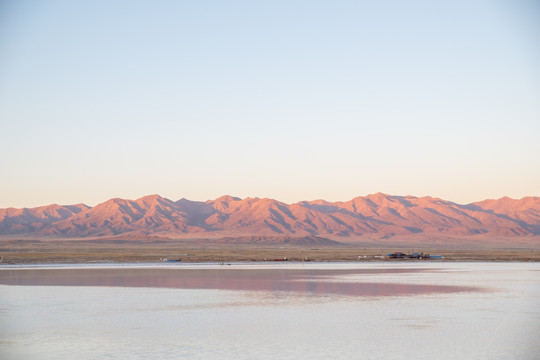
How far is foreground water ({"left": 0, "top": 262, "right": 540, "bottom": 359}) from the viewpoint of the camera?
22484 millimetres

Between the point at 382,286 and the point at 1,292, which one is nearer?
the point at 1,292

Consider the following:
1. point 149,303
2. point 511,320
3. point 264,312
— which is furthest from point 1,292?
point 511,320

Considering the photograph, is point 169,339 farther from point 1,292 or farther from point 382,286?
point 382,286

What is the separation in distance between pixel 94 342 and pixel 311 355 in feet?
26.7

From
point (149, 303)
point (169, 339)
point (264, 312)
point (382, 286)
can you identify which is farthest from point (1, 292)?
point (382, 286)

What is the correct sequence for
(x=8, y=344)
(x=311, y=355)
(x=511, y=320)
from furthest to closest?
(x=511, y=320), (x=8, y=344), (x=311, y=355)

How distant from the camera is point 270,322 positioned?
29.0m

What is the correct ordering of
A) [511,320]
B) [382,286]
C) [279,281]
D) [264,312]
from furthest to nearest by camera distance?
[279,281] < [382,286] < [264,312] < [511,320]

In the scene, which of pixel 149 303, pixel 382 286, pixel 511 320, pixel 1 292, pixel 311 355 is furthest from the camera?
pixel 382 286

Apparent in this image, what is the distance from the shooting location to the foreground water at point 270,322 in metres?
22.5

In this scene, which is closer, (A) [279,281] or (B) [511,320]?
(B) [511,320]

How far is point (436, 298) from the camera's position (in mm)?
38688

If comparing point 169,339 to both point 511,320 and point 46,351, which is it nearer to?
point 46,351

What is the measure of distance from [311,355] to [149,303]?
1696cm
